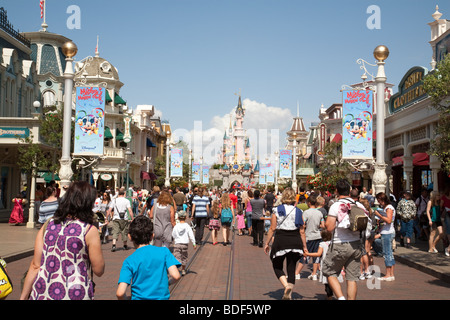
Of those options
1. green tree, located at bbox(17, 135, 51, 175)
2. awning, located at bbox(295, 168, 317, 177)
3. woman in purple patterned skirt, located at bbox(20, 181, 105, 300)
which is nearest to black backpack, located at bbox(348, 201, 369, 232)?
woman in purple patterned skirt, located at bbox(20, 181, 105, 300)

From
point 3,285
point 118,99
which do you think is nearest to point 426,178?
point 3,285

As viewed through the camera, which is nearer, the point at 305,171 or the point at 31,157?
the point at 31,157

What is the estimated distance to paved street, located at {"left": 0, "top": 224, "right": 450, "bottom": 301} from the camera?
8281 mm

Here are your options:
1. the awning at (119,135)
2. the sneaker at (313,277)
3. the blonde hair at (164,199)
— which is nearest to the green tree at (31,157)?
the blonde hair at (164,199)

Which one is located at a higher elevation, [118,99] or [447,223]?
[118,99]

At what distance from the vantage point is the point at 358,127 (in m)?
17.5

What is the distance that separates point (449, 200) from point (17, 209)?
16.3 m

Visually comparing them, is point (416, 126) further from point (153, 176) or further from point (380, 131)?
point (153, 176)

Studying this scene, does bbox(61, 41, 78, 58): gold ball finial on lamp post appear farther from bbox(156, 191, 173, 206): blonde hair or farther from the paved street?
bbox(156, 191, 173, 206): blonde hair

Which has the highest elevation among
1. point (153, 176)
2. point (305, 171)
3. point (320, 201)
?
point (305, 171)

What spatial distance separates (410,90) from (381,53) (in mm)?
7371

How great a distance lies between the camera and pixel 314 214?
10.3 metres

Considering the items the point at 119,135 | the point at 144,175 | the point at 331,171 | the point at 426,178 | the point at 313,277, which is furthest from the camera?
the point at 144,175
